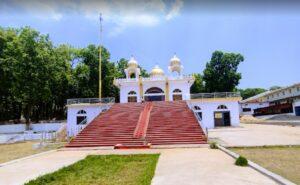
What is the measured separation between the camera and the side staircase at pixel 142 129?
1959 centimetres

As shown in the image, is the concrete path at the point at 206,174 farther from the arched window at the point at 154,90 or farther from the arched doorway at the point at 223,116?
the arched window at the point at 154,90

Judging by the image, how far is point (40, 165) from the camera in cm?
1260

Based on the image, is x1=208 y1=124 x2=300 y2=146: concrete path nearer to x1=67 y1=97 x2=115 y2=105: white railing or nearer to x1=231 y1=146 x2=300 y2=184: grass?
x1=231 y1=146 x2=300 y2=184: grass

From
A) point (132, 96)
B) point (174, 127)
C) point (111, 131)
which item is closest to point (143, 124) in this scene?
point (174, 127)

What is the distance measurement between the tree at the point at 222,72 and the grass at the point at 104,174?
38.6m

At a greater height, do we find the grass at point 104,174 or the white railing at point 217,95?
the white railing at point 217,95

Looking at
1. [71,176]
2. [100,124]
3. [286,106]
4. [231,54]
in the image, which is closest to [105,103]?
[100,124]

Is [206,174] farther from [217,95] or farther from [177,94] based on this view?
[177,94]

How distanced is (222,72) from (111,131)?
33016 millimetres

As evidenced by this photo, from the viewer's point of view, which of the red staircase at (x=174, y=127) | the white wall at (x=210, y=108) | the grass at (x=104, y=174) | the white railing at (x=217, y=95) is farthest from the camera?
the white railing at (x=217, y=95)

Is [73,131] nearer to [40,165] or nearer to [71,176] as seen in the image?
[40,165]

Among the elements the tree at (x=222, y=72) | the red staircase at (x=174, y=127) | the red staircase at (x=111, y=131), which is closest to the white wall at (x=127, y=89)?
the red staircase at (x=111, y=131)

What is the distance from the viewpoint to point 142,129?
2164 cm

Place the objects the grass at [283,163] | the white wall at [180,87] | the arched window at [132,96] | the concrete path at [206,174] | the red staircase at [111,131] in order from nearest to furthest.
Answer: the concrete path at [206,174] < the grass at [283,163] < the red staircase at [111,131] < the white wall at [180,87] < the arched window at [132,96]
